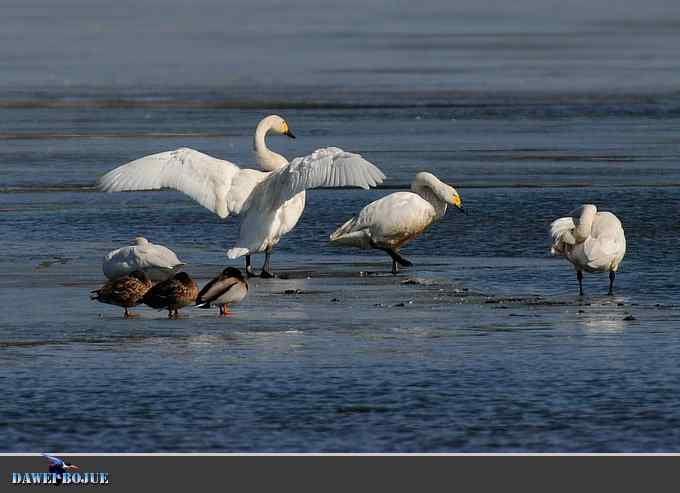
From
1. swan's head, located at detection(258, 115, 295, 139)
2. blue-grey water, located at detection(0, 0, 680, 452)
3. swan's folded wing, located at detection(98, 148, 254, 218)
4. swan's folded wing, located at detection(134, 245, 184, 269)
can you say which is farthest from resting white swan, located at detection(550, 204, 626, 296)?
swan's head, located at detection(258, 115, 295, 139)

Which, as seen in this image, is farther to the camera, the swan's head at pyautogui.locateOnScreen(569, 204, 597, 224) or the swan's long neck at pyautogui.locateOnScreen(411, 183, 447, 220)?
the swan's long neck at pyautogui.locateOnScreen(411, 183, 447, 220)

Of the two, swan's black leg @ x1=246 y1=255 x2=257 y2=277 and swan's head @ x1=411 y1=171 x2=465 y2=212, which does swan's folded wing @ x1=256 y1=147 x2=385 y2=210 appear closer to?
swan's black leg @ x1=246 y1=255 x2=257 y2=277

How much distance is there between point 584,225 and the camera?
12.2 meters

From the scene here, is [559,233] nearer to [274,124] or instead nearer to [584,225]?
[584,225]

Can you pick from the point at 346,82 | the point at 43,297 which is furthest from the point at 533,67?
the point at 43,297

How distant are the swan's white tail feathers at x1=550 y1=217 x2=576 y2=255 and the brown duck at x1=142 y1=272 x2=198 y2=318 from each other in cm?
287

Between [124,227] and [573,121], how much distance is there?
1086 cm

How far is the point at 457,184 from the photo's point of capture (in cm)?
1825

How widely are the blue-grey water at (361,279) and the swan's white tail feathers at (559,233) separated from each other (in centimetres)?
30

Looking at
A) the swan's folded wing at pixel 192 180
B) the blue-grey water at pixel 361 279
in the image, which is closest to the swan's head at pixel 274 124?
the blue-grey water at pixel 361 279

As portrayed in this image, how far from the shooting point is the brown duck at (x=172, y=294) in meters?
10.7

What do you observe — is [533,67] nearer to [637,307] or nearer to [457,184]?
[457,184]

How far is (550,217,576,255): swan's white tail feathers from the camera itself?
12.1 meters
